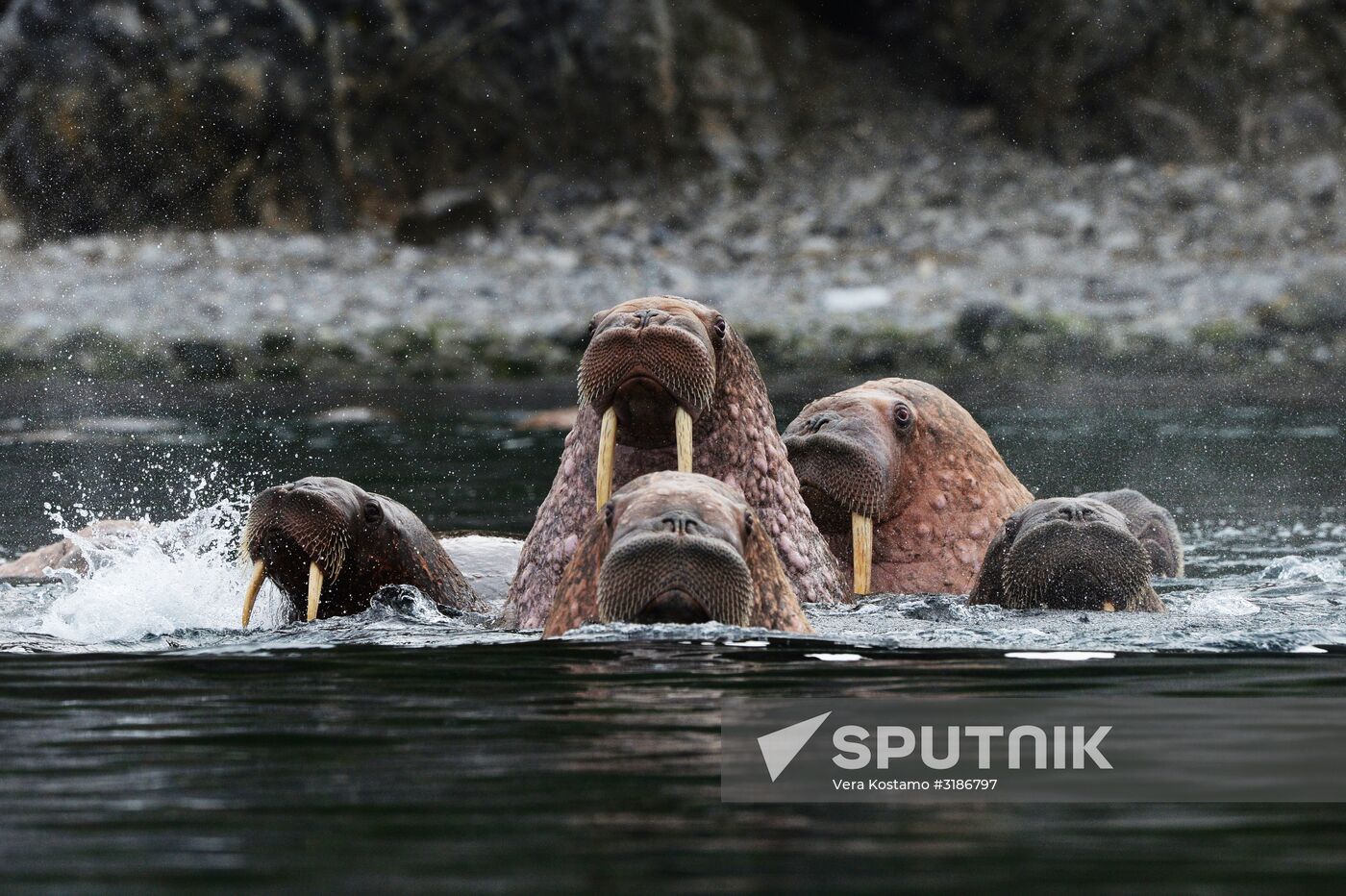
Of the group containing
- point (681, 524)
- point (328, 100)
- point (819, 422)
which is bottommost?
point (681, 524)

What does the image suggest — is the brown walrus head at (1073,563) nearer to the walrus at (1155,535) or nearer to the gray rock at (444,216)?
the walrus at (1155,535)

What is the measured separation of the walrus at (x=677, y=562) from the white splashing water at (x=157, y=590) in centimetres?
221

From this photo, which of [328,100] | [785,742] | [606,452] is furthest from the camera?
[328,100]

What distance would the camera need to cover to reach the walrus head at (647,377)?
737 cm

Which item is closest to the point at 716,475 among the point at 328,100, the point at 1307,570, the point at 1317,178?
the point at 1307,570

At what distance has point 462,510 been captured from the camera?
14594 millimetres

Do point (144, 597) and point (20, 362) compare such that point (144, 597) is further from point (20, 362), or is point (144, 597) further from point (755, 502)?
point (20, 362)

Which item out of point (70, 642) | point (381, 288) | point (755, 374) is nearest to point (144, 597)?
point (70, 642)

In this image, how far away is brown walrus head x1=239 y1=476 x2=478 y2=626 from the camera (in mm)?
8305

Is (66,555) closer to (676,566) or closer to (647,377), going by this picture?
(647,377)

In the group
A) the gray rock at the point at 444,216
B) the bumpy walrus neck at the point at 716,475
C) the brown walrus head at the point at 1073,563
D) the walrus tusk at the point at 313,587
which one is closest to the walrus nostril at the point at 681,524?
the bumpy walrus neck at the point at 716,475

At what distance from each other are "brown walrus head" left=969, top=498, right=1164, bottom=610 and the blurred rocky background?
20566 mm

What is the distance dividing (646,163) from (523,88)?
2863 millimetres

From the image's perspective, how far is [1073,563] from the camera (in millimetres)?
8031
